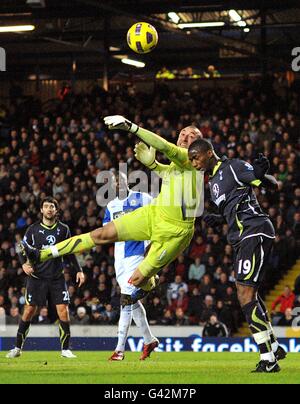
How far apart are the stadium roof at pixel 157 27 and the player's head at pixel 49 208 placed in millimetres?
8447

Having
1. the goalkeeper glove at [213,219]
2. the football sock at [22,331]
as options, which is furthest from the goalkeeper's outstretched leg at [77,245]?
the football sock at [22,331]

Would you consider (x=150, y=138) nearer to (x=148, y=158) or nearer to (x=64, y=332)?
(x=148, y=158)

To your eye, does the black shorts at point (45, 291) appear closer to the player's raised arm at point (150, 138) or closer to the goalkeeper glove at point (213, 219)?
the player's raised arm at point (150, 138)

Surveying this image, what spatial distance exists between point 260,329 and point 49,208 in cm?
585

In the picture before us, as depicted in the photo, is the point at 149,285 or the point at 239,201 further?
the point at 149,285

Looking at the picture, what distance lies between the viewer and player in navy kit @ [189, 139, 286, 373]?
1074 cm

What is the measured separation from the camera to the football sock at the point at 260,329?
10.7 meters

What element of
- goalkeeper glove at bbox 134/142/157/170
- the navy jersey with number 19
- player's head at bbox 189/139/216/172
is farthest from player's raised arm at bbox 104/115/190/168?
the navy jersey with number 19

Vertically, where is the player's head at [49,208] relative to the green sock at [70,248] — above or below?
above

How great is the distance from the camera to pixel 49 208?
15.7 metres

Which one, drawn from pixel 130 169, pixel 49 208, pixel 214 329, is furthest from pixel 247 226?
pixel 130 169

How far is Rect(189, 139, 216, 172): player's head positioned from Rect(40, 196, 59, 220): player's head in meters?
4.89
